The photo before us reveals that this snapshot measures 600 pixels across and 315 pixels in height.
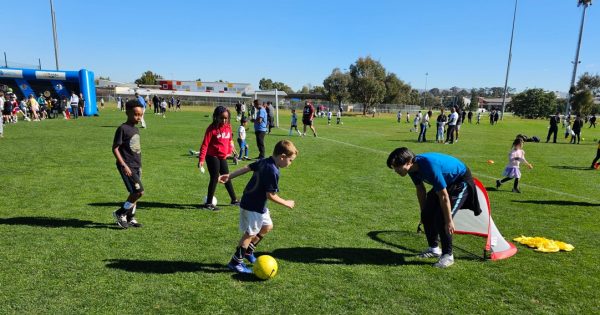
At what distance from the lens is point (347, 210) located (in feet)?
25.7

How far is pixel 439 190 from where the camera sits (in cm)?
452

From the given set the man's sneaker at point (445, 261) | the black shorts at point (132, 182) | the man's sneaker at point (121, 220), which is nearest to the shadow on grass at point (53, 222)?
the man's sneaker at point (121, 220)

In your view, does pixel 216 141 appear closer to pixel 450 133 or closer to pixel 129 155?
pixel 129 155

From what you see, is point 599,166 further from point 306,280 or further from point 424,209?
point 306,280

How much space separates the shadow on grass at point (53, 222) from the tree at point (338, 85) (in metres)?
75.3

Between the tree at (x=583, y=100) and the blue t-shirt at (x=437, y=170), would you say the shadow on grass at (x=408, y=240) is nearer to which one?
the blue t-shirt at (x=437, y=170)

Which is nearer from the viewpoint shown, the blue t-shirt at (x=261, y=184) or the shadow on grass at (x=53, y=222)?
the blue t-shirt at (x=261, y=184)

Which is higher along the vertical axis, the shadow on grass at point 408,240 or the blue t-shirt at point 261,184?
the blue t-shirt at point 261,184

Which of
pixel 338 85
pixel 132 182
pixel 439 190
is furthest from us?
pixel 338 85

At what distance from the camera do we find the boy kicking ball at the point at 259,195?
4.24 metres

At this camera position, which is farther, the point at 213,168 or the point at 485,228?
the point at 213,168

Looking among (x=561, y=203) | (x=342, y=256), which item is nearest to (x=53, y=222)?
(x=342, y=256)

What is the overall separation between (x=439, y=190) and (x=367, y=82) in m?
69.4

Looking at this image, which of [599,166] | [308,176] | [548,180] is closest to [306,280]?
[308,176]
